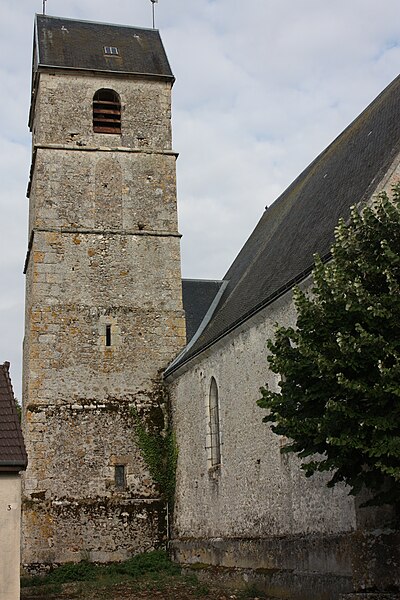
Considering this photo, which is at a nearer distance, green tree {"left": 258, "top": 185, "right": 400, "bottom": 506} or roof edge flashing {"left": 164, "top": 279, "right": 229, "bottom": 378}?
green tree {"left": 258, "top": 185, "right": 400, "bottom": 506}

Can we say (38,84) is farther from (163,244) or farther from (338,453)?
(338,453)

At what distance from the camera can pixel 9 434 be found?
399 inches

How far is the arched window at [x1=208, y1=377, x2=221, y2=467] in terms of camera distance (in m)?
15.7

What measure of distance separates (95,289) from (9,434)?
885cm

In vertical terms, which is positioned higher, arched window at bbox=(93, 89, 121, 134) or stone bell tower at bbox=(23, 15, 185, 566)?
arched window at bbox=(93, 89, 121, 134)

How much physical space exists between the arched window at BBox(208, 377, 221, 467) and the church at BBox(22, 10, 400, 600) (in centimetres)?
5

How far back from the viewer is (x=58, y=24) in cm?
2152

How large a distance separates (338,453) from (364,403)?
1.88 feet

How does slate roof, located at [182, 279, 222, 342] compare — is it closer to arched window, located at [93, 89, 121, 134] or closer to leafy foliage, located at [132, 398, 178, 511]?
leafy foliage, located at [132, 398, 178, 511]

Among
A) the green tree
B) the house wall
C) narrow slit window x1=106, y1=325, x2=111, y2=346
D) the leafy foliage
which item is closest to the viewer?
the green tree

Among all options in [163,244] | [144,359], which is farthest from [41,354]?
[163,244]

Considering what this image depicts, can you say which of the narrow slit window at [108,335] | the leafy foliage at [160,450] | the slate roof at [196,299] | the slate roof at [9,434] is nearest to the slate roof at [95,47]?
the slate roof at [196,299]

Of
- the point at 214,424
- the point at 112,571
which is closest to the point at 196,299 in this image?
the point at 214,424

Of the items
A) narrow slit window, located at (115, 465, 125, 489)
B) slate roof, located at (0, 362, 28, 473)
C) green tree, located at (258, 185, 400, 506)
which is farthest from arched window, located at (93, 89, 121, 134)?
green tree, located at (258, 185, 400, 506)
